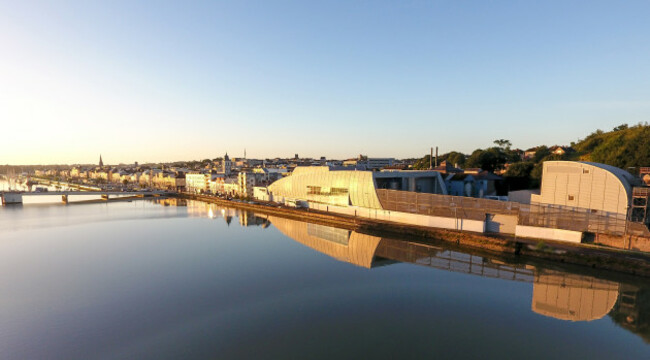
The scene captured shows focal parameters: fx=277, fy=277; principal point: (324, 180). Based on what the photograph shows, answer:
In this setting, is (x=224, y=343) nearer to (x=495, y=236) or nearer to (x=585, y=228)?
(x=495, y=236)

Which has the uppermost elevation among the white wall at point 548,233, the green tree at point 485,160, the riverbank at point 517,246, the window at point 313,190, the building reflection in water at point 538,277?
the green tree at point 485,160

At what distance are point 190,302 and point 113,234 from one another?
66.3ft

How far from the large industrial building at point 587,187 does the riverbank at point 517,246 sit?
335 centimetres

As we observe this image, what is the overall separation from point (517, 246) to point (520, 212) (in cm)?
265

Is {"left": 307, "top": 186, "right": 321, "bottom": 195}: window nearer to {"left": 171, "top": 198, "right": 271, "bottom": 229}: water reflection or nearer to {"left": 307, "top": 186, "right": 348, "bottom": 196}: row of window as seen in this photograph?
{"left": 307, "top": 186, "right": 348, "bottom": 196}: row of window

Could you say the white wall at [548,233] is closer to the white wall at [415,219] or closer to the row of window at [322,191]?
the white wall at [415,219]

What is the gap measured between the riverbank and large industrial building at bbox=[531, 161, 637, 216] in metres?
3.35

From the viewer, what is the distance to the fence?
54.7 ft

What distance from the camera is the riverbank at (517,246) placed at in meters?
14.8

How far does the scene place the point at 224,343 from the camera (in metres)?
9.46

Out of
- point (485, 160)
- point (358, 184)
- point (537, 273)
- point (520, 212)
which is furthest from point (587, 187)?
point (485, 160)

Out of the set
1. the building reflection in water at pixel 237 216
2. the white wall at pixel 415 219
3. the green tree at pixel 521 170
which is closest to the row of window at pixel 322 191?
the white wall at pixel 415 219

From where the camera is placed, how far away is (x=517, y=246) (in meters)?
18.3

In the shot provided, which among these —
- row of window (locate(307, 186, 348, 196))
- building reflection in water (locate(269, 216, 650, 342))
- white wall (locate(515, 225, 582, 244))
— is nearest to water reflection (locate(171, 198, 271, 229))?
row of window (locate(307, 186, 348, 196))
